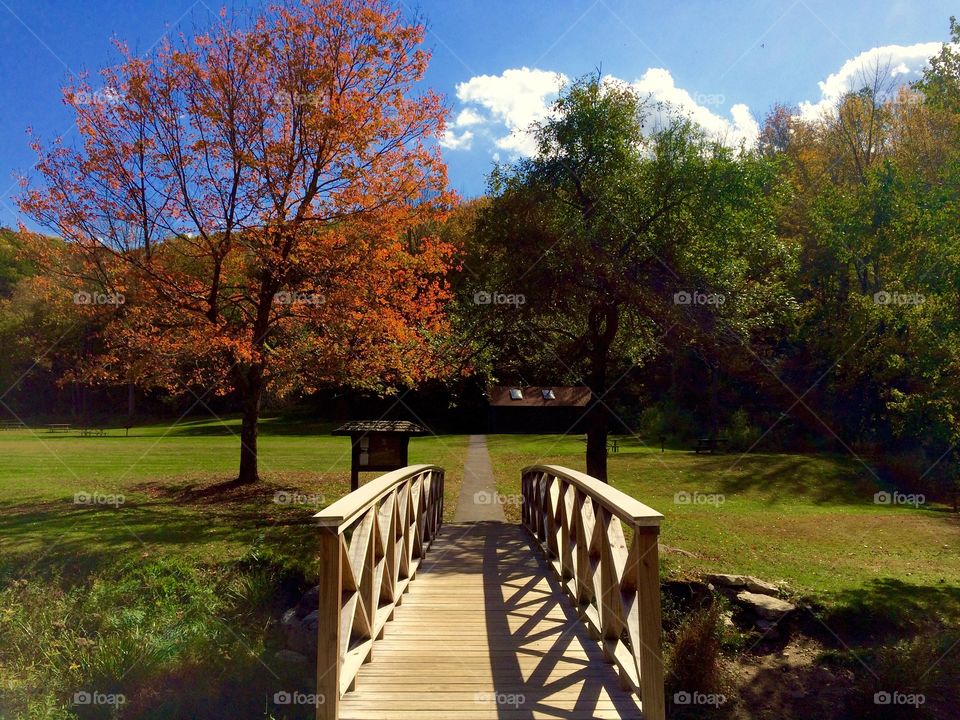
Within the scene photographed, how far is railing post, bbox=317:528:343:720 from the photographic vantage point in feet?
12.5

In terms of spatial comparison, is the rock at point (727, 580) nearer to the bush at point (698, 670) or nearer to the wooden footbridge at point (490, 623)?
the bush at point (698, 670)

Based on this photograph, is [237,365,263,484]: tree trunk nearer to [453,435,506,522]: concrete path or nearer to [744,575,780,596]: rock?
[453,435,506,522]: concrete path

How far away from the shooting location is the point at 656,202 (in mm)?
12695

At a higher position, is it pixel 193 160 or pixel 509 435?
pixel 193 160

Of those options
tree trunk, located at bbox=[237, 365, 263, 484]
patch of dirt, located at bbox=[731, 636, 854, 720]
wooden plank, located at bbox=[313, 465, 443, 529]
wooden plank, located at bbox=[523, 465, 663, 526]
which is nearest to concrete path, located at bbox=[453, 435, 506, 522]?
tree trunk, located at bbox=[237, 365, 263, 484]

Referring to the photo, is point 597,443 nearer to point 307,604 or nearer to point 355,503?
point 307,604

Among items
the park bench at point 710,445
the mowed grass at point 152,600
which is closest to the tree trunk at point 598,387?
the mowed grass at point 152,600

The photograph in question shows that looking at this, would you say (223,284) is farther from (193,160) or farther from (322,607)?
(322,607)

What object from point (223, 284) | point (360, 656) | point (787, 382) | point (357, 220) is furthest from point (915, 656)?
point (787, 382)

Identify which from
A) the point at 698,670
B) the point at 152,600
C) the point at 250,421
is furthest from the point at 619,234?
the point at 152,600

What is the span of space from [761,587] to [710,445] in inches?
742

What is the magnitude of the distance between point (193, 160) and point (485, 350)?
21.1 ft

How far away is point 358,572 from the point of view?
15.0 feet

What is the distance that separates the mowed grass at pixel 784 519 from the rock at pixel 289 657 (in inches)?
211
